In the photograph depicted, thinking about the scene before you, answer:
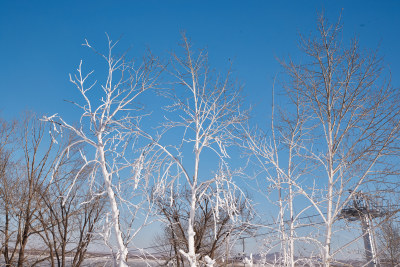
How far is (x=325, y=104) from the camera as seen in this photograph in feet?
20.9

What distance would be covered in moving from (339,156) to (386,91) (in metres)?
1.33

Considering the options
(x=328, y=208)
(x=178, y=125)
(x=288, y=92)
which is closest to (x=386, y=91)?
(x=288, y=92)

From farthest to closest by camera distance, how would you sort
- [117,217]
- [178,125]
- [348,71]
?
[348,71] < [178,125] < [117,217]

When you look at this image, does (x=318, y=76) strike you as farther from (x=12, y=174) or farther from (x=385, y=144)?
(x=12, y=174)

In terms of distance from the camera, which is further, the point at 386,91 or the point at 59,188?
the point at 59,188

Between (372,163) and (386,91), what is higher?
(386,91)

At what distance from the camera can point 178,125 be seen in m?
5.67

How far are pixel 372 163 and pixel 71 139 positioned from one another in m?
12.3

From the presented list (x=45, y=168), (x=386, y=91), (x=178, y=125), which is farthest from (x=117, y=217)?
(x=45, y=168)

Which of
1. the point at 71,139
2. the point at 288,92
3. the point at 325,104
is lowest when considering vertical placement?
the point at 325,104

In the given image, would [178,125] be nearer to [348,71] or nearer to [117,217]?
[117,217]

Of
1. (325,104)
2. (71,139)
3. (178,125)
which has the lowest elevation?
(178,125)

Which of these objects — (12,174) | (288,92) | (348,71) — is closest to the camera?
(348,71)

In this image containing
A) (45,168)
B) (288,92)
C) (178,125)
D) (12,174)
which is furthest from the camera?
(12,174)
